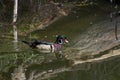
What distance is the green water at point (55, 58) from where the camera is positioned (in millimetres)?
15148

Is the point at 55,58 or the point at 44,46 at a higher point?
the point at 44,46

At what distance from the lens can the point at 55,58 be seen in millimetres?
17734

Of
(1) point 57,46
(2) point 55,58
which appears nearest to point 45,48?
(1) point 57,46

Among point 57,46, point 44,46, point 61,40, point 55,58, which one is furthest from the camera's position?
point 61,40

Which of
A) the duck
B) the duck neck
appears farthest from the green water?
the duck neck

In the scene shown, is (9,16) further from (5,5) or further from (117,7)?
(117,7)

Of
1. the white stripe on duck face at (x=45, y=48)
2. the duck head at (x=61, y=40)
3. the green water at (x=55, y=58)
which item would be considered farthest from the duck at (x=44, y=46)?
the duck head at (x=61, y=40)

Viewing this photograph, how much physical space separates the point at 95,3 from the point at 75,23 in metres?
4.32

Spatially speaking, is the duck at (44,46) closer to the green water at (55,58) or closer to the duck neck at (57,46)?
the duck neck at (57,46)

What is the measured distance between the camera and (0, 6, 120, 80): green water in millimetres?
15148

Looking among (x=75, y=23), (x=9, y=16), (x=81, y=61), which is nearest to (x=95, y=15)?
(x=75, y=23)

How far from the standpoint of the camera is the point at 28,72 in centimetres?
1560

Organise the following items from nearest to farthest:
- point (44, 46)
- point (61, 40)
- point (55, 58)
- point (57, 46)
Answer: point (55, 58), point (44, 46), point (57, 46), point (61, 40)

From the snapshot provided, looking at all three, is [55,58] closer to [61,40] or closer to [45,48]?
[45,48]
